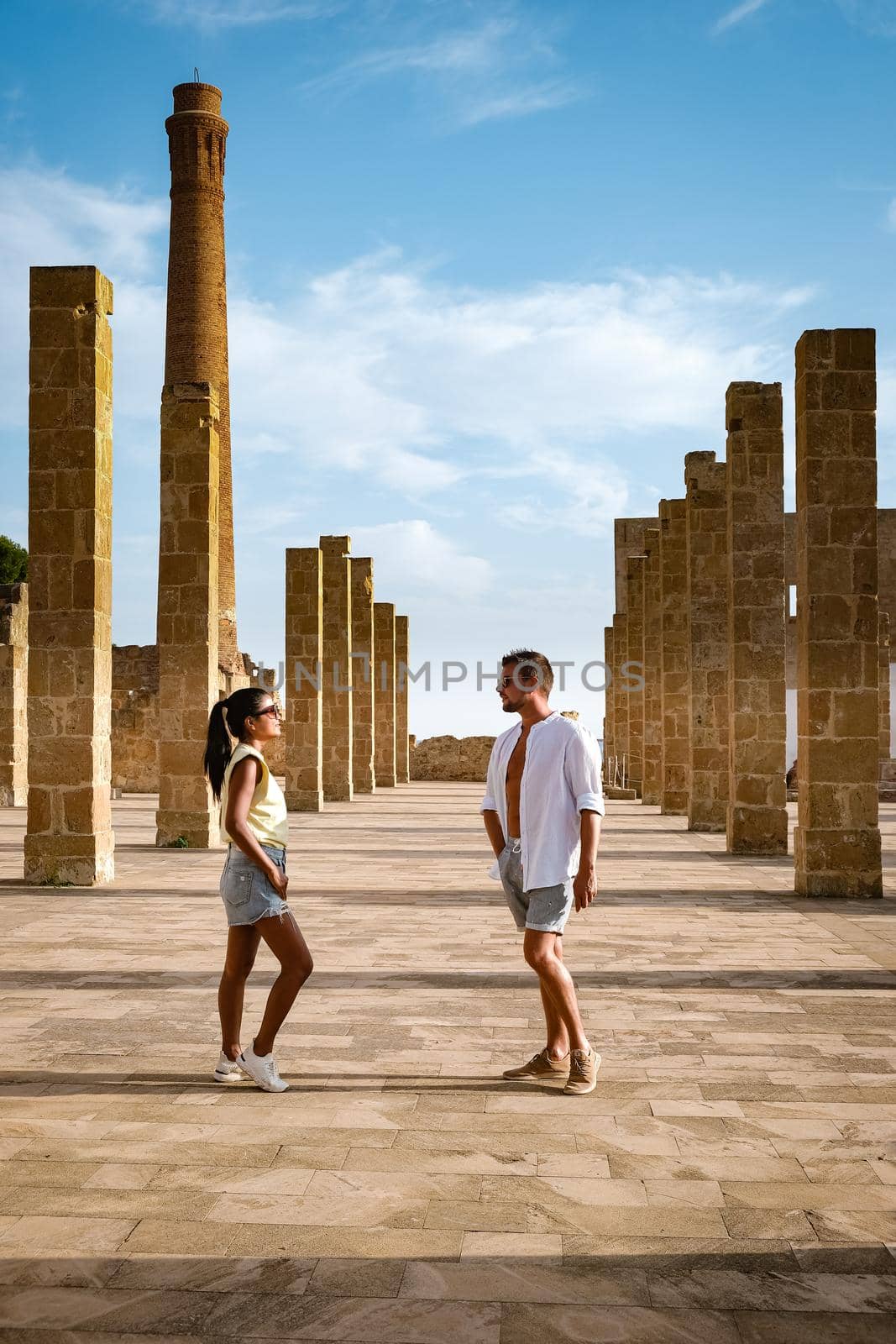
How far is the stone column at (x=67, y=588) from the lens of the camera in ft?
36.4

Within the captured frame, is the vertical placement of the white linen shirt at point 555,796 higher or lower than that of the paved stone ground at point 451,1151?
higher

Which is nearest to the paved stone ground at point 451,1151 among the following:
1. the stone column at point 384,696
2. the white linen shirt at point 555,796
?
the white linen shirt at point 555,796

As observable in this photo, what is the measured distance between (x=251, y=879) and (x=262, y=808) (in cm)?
26

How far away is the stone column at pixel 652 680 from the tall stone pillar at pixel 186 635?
9.65 meters

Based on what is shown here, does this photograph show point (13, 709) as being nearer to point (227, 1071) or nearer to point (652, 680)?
point (652, 680)

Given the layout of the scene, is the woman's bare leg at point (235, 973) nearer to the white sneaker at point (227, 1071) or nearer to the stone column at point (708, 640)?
the white sneaker at point (227, 1071)

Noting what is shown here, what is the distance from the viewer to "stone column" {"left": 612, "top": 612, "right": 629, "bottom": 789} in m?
30.9

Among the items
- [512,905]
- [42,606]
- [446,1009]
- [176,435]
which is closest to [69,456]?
[42,606]

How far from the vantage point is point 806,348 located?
10.9m

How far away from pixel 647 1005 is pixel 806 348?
6526 millimetres

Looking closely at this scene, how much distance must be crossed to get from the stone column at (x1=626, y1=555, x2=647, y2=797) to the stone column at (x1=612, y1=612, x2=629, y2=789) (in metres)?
0.44

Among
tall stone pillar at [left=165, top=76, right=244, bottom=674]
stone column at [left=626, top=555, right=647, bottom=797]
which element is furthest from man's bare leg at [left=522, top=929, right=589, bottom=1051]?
tall stone pillar at [left=165, top=76, right=244, bottom=674]

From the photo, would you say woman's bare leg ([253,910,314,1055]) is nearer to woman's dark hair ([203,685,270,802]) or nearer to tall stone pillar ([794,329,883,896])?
woman's dark hair ([203,685,270,802])

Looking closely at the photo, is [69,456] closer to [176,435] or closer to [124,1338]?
[176,435]
